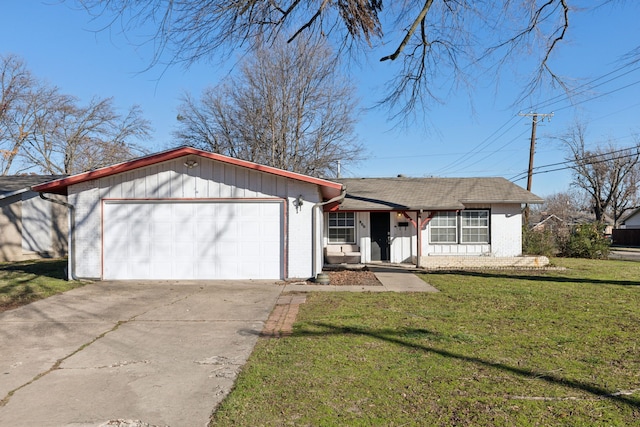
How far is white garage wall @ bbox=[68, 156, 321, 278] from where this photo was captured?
1145 centimetres

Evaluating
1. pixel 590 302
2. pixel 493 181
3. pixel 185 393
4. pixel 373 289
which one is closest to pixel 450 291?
pixel 373 289

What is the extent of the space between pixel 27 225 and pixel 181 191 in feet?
36.1

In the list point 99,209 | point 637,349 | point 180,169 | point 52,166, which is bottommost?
point 637,349

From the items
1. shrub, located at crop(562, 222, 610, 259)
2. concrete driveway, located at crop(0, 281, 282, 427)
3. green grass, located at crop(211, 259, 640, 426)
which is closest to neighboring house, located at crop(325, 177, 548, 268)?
shrub, located at crop(562, 222, 610, 259)

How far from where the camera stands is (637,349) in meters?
5.41

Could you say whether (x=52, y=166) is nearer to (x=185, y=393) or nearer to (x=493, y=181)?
(x=493, y=181)

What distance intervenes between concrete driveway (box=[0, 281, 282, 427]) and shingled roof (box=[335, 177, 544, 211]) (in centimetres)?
805

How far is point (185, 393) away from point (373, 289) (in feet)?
22.9

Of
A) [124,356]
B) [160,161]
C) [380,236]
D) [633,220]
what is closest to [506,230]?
[380,236]

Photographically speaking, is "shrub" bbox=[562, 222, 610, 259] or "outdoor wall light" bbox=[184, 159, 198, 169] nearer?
"outdoor wall light" bbox=[184, 159, 198, 169]

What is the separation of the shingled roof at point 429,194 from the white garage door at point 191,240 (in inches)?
199

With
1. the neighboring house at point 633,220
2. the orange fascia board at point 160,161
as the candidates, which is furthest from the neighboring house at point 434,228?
the neighboring house at point 633,220

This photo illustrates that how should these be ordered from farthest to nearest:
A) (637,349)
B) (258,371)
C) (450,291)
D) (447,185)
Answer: (447,185) < (450,291) < (637,349) < (258,371)

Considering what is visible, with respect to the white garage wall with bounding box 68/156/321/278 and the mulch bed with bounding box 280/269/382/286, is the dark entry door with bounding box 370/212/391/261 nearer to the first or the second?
the mulch bed with bounding box 280/269/382/286
